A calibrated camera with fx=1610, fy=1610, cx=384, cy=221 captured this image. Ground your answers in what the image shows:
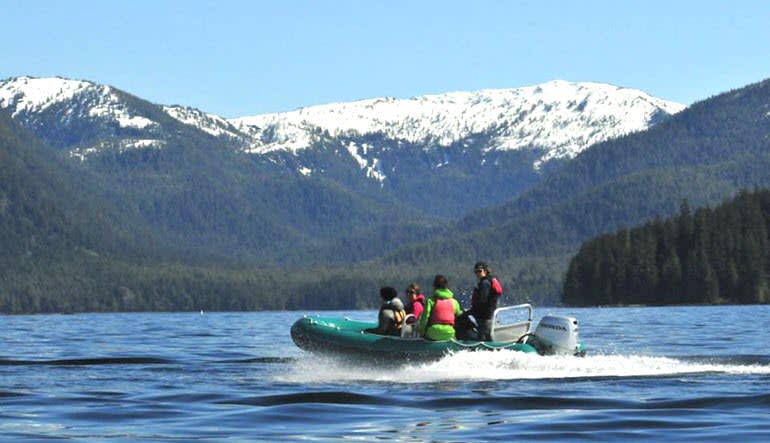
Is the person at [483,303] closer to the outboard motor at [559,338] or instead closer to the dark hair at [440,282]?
the dark hair at [440,282]

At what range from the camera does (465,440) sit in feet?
86.5

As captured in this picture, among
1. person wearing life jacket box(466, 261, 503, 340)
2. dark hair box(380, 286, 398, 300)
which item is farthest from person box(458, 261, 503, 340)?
dark hair box(380, 286, 398, 300)

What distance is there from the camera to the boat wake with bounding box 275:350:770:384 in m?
38.0

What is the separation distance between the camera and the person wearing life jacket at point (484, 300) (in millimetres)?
39031

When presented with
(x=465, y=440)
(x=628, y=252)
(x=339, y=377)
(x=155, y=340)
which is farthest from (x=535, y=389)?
(x=628, y=252)

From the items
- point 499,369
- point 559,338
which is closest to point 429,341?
point 499,369

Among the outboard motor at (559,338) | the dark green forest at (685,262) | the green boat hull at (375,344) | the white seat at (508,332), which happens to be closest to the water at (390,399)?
the green boat hull at (375,344)

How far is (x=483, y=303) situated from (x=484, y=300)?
4.0 inches

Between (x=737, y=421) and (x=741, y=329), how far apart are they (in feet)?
161

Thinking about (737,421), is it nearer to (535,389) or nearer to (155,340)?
(535,389)

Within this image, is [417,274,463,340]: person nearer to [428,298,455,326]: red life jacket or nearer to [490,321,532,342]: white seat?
[428,298,455,326]: red life jacket

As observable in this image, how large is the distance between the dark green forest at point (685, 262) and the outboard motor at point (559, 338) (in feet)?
437

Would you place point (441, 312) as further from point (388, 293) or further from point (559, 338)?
point (559, 338)

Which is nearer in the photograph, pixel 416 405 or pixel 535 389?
pixel 416 405
